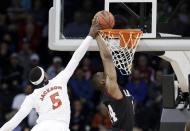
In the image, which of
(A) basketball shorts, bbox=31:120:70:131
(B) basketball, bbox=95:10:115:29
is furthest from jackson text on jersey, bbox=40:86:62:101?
(B) basketball, bbox=95:10:115:29

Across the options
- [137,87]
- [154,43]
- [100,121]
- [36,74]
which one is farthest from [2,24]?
[36,74]

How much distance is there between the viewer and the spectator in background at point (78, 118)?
13805mm

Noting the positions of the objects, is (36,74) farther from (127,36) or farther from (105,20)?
(127,36)

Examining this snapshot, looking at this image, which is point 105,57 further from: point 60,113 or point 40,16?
point 40,16

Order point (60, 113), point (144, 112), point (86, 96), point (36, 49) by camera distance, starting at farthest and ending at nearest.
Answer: point (36, 49), point (86, 96), point (144, 112), point (60, 113)

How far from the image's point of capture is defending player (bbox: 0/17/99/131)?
8156 millimetres

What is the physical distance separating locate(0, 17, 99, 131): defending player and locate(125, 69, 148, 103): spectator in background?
214 inches

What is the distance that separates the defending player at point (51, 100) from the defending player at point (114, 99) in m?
0.24

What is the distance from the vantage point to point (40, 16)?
16047mm

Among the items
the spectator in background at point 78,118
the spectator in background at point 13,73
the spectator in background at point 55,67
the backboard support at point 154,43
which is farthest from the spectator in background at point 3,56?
the backboard support at point 154,43

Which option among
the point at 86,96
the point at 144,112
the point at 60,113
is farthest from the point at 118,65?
the point at 86,96

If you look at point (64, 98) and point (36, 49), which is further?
point (36, 49)

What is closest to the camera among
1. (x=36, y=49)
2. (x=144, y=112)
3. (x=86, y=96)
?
(x=144, y=112)

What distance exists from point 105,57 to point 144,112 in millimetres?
5302
